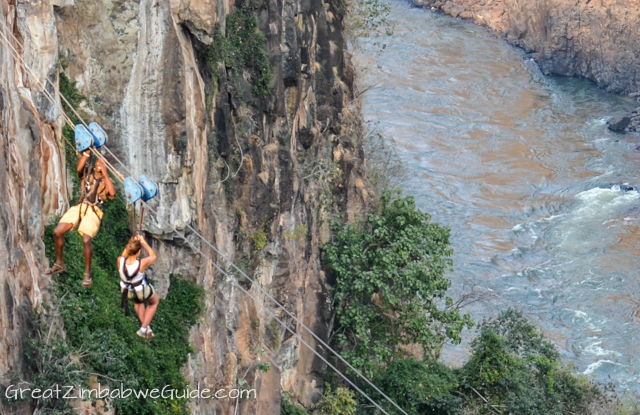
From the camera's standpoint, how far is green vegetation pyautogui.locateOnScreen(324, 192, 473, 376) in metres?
18.3

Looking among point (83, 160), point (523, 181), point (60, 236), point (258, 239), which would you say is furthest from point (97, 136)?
point (523, 181)

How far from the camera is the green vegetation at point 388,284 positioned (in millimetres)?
18281

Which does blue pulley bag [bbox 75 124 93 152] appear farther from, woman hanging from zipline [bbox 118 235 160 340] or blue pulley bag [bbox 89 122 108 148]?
woman hanging from zipline [bbox 118 235 160 340]

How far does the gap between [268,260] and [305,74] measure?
4557 millimetres

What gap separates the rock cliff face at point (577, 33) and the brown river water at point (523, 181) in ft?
3.09

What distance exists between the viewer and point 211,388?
43.5 feet

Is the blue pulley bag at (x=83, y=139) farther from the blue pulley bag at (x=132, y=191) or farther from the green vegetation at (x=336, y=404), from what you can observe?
the green vegetation at (x=336, y=404)

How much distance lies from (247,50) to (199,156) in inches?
131

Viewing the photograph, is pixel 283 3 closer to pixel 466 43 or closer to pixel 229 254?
pixel 229 254

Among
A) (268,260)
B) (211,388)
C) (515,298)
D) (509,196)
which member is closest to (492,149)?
(509,196)

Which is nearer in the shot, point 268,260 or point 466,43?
point 268,260

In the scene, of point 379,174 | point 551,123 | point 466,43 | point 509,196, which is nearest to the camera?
point 379,174

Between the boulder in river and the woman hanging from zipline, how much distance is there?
33.1 metres

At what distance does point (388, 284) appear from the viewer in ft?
61.3
